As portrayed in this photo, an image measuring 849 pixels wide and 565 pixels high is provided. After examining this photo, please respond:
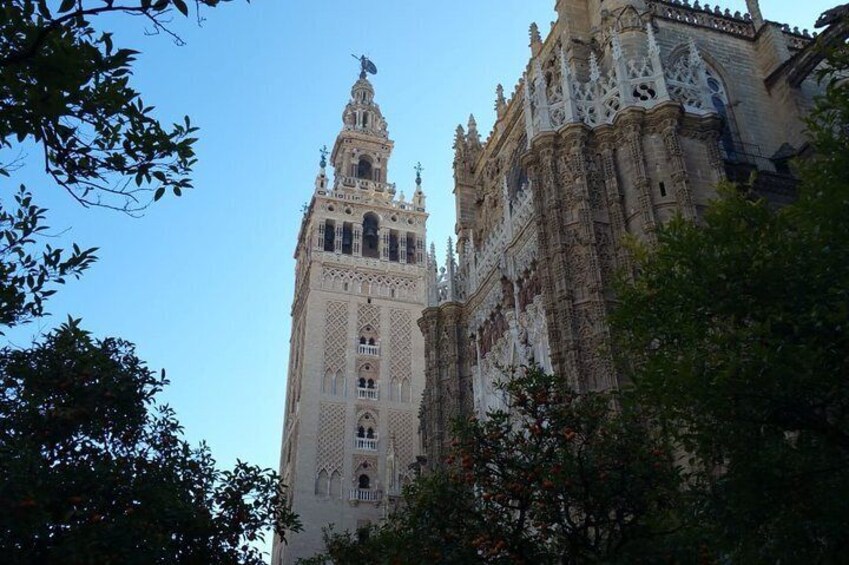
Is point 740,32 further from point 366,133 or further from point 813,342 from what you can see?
point 366,133

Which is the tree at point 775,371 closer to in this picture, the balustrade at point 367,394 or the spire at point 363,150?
the balustrade at point 367,394

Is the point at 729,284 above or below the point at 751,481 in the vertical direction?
above

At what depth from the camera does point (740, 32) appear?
869 inches

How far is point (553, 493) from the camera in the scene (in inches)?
364

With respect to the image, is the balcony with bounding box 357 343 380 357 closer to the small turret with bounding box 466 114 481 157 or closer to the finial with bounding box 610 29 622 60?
the small turret with bounding box 466 114 481 157

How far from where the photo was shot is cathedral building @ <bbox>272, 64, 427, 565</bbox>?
125ft

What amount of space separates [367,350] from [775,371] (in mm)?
36768

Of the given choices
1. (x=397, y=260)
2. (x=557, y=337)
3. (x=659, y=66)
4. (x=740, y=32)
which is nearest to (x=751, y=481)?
(x=557, y=337)

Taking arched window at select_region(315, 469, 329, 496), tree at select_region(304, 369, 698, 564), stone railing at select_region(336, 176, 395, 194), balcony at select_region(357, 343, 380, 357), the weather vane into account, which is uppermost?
the weather vane

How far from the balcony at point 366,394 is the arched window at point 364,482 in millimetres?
4073

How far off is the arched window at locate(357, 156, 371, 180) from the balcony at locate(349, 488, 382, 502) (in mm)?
22290

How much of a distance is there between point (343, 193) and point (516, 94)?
24547mm

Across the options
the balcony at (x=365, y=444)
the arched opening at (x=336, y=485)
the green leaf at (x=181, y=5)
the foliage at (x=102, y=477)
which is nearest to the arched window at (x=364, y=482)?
the arched opening at (x=336, y=485)

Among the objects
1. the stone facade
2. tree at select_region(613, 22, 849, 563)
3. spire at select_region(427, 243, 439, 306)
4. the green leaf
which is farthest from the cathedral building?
the green leaf
